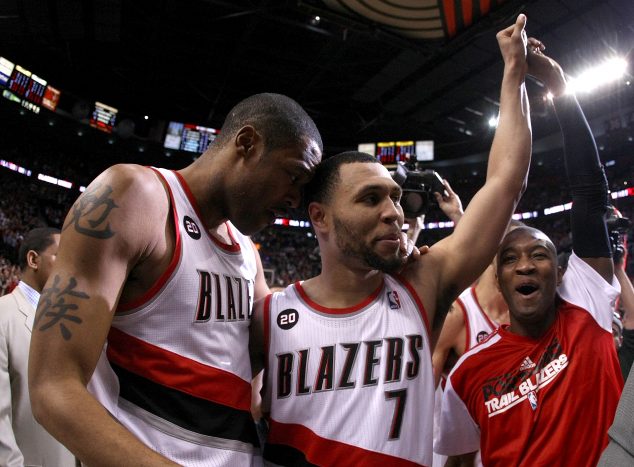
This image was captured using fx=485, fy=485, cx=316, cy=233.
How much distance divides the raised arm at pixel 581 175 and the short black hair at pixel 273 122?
1.04 m

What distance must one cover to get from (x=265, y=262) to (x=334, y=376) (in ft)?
62.0

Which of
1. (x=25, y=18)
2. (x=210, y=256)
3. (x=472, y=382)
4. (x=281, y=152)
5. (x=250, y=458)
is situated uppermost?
(x=25, y=18)

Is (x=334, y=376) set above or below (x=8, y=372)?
above

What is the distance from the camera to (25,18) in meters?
10.3

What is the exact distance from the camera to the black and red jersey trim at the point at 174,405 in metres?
1.31

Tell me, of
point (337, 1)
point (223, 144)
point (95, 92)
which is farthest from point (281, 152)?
point (95, 92)

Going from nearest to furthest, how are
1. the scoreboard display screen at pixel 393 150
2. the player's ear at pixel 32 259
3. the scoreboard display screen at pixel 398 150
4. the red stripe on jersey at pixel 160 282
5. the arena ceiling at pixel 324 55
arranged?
1. the red stripe on jersey at pixel 160 282
2. the player's ear at pixel 32 259
3. the arena ceiling at pixel 324 55
4. the scoreboard display screen at pixel 398 150
5. the scoreboard display screen at pixel 393 150

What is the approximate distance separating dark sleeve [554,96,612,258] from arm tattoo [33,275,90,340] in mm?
1892

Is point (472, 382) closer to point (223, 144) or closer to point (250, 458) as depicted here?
point (250, 458)

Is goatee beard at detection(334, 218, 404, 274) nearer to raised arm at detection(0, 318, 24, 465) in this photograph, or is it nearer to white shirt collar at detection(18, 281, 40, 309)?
raised arm at detection(0, 318, 24, 465)

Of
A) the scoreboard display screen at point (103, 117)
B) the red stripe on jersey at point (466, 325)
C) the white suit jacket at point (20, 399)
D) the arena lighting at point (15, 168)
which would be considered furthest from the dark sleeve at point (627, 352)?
the arena lighting at point (15, 168)

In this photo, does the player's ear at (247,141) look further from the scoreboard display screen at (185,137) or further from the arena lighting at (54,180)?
the arena lighting at (54,180)

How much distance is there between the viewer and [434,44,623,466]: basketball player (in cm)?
170

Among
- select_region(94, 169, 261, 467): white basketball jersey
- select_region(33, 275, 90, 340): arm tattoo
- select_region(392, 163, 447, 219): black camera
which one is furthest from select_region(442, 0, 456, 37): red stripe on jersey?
select_region(33, 275, 90, 340): arm tattoo
